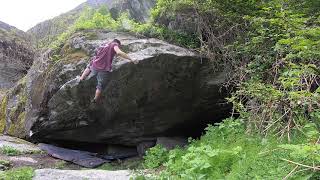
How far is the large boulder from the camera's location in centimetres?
1049

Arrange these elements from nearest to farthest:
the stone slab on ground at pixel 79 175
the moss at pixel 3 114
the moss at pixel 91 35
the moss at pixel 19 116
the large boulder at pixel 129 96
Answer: the stone slab on ground at pixel 79 175, the large boulder at pixel 129 96, the moss at pixel 91 35, the moss at pixel 19 116, the moss at pixel 3 114

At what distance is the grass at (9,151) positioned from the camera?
11462 mm

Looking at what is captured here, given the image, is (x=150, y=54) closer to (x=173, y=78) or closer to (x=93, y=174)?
(x=173, y=78)

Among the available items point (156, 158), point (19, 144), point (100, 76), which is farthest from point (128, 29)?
point (19, 144)

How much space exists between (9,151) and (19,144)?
0.79 m

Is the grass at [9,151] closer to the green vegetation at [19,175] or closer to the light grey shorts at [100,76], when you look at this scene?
the green vegetation at [19,175]

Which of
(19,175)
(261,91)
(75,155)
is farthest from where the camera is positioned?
(75,155)

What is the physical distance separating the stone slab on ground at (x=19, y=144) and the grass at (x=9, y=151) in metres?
0.13

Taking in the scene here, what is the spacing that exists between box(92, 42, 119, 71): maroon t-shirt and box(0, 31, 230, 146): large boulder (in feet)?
0.83

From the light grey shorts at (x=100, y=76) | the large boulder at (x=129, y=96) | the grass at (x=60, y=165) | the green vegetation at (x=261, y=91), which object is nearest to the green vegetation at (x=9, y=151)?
the large boulder at (x=129, y=96)

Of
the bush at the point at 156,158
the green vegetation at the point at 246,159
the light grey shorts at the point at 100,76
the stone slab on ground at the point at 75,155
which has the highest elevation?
the light grey shorts at the point at 100,76

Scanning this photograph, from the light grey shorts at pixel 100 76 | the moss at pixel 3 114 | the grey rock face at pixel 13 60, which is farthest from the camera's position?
the grey rock face at pixel 13 60

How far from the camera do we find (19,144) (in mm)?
12305

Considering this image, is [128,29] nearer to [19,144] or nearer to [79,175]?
[79,175]
